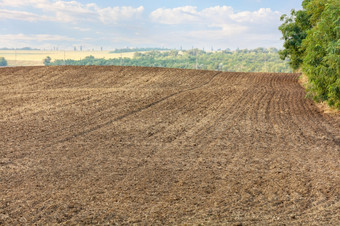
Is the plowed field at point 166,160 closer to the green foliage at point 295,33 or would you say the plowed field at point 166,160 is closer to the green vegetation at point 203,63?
the green foliage at point 295,33

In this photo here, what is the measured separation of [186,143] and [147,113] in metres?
6.15

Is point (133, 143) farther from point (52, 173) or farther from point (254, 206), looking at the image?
point (254, 206)

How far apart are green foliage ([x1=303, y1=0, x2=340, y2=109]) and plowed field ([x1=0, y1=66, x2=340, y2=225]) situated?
1368 mm

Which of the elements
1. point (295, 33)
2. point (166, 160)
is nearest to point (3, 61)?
point (295, 33)

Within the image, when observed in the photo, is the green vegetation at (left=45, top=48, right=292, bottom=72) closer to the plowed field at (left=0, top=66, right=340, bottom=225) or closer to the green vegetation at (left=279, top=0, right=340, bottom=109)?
the plowed field at (left=0, top=66, right=340, bottom=225)

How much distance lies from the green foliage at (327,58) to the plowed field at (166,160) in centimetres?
137

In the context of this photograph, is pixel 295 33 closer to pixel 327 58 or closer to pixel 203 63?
pixel 327 58

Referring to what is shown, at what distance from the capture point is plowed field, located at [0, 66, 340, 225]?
24.2 feet

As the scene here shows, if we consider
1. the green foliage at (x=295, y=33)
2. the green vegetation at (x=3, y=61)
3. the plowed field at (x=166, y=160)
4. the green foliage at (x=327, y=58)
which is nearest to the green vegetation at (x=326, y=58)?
the green foliage at (x=327, y=58)

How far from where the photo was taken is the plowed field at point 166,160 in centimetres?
738

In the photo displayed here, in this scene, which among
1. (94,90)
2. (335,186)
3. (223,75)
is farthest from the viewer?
(223,75)

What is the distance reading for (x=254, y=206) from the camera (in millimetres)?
7602

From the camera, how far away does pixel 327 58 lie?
17.5m

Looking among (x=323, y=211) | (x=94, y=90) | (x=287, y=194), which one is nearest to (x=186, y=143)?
(x=287, y=194)
